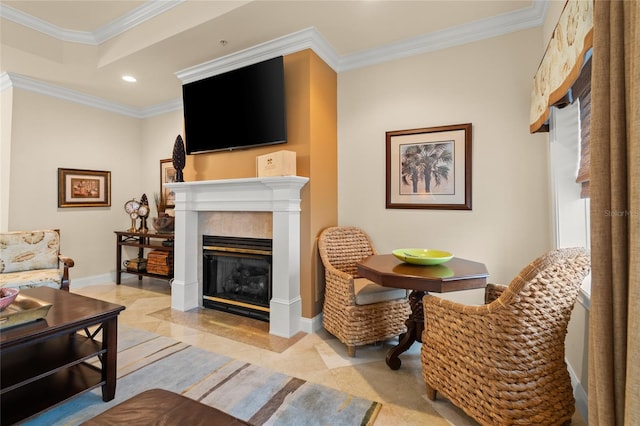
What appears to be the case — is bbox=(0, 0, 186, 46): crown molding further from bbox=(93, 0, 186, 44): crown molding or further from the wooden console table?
the wooden console table

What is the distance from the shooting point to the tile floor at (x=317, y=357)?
167 cm

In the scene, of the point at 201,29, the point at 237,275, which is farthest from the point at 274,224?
the point at 201,29

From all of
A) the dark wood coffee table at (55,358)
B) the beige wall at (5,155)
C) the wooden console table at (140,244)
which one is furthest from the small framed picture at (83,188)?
the dark wood coffee table at (55,358)

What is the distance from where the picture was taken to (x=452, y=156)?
8.61 ft

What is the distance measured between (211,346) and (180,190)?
1705mm

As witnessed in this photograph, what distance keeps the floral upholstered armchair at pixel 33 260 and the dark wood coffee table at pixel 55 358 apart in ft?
4.41

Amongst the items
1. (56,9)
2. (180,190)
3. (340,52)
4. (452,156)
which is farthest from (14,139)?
(452,156)

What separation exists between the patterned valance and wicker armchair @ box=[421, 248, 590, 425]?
86 centimetres

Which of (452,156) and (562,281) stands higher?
(452,156)

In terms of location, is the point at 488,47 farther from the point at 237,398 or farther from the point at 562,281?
the point at 237,398

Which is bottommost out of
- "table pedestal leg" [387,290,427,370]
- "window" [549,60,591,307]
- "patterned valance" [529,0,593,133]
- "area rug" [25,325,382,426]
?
"area rug" [25,325,382,426]

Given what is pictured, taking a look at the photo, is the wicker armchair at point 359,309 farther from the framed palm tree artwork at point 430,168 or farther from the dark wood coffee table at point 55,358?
the dark wood coffee table at point 55,358

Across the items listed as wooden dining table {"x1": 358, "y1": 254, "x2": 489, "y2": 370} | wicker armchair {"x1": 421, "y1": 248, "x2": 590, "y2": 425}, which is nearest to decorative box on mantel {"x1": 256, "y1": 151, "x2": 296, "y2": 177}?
wooden dining table {"x1": 358, "y1": 254, "x2": 489, "y2": 370}

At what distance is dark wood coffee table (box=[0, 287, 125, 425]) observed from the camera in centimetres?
142
